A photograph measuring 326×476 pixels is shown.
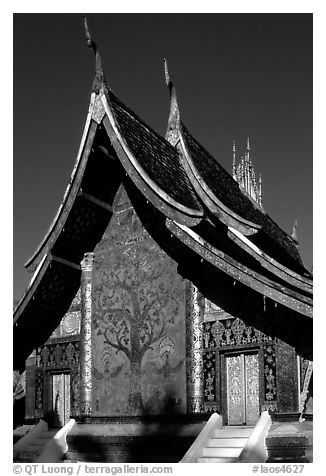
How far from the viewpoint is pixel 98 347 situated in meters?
11.4

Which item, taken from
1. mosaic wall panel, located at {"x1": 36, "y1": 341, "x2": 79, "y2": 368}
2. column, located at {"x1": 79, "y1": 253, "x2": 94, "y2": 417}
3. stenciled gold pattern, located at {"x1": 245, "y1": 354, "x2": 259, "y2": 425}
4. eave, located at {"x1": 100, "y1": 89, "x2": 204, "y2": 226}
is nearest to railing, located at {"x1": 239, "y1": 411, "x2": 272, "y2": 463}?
stenciled gold pattern, located at {"x1": 245, "y1": 354, "x2": 259, "y2": 425}

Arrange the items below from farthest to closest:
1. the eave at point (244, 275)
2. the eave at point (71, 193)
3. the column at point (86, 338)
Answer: the column at point (86, 338), the eave at point (71, 193), the eave at point (244, 275)

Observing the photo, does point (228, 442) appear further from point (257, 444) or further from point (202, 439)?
point (257, 444)

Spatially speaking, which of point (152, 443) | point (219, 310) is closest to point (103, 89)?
point (219, 310)

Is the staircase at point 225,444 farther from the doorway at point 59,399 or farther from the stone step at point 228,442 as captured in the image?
the doorway at point 59,399

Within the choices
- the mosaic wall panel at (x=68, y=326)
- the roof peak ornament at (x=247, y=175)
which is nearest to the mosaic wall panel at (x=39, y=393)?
the mosaic wall panel at (x=68, y=326)

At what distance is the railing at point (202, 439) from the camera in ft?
29.9

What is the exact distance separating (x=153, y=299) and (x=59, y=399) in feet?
9.13

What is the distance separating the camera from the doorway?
12.0 meters

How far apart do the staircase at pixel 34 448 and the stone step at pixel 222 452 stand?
312 cm

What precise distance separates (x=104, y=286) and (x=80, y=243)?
2.86 feet

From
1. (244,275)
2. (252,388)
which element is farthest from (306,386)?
(244,275)

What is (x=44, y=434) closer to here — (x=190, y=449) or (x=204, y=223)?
(x=190, y=449)

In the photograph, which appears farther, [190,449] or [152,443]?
[152,443]
